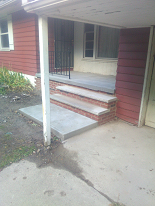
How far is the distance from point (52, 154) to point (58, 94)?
2.49 m

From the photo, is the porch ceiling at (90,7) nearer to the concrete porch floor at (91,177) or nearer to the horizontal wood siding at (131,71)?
the horizontal wood siding at (131,71)

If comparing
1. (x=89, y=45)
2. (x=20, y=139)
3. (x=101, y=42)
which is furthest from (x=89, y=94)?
(x=89, y=45)

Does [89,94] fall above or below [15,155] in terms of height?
above

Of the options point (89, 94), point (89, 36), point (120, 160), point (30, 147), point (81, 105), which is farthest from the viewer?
point (89, 36)

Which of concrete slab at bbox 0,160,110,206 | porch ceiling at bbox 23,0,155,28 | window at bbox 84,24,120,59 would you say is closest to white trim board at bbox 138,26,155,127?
porch ceiling at bbox 23,0,155,28

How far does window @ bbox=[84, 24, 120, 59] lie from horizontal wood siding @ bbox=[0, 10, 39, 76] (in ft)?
6.54

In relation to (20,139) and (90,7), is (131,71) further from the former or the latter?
(20,139)

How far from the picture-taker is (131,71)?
3.48 metres

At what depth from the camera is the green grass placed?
2432 mm

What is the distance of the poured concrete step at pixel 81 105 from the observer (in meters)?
3.55

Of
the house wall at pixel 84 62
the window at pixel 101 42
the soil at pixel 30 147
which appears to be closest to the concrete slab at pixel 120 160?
the soil at pixel 30 147

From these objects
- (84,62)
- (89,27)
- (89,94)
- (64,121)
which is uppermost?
(89,27)

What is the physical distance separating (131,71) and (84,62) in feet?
11.7

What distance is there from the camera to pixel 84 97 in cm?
412
